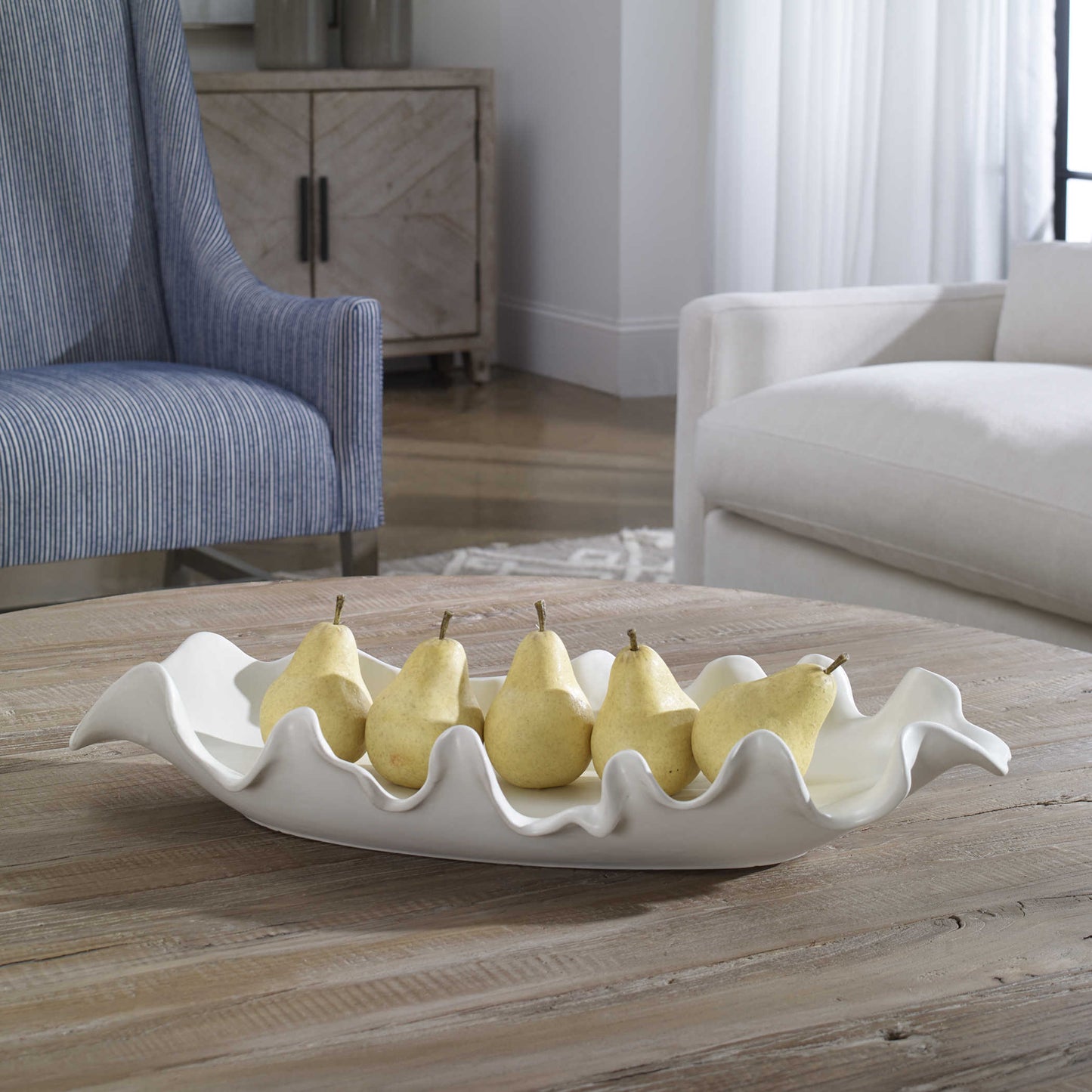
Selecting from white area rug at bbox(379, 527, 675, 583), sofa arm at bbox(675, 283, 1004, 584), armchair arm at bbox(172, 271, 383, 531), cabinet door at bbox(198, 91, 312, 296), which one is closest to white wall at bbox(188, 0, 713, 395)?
cabinet door at bbox(198, 91, 312, 296)

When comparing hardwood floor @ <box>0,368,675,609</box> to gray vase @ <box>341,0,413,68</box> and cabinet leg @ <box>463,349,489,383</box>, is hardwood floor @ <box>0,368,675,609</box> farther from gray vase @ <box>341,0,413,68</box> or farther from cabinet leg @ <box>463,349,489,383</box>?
gray vase @ <box>341,0,413,68</box>

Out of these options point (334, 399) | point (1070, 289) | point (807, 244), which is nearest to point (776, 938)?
point (334, 399)

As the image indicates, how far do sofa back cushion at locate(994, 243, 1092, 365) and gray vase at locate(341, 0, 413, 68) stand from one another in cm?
274

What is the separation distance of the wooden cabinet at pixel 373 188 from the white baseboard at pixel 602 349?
0.76 feet

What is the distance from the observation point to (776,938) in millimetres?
649

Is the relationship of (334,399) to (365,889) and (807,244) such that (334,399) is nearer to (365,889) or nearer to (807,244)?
(365,889)

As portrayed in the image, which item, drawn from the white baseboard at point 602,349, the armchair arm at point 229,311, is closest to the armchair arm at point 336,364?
the armchair arm at point 229,311

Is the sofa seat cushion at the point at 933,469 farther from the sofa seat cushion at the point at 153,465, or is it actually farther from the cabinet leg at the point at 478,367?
the cabinet leg at the point at 478,367

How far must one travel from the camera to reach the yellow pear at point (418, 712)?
746 millimetres

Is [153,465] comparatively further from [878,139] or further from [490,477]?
[878,139]

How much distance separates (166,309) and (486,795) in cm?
200

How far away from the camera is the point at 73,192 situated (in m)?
2.44

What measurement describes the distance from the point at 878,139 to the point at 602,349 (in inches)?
46.6

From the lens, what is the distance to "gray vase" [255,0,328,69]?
14.5ft
